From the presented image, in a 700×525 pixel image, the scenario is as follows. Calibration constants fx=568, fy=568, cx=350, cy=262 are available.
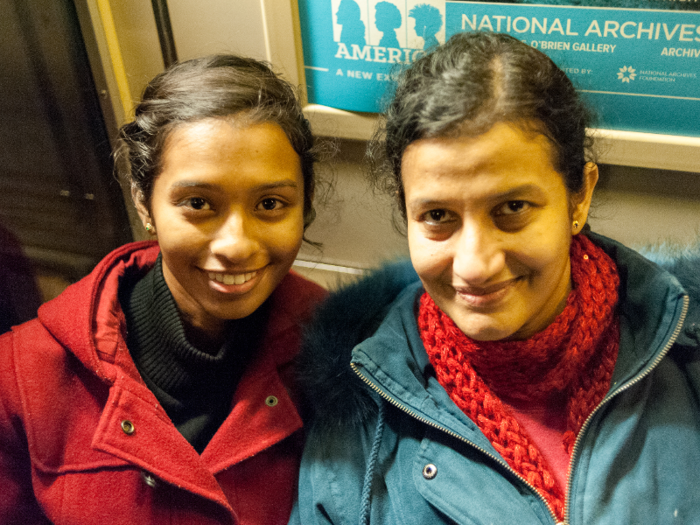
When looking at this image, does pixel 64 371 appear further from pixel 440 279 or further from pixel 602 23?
pixel 602 23

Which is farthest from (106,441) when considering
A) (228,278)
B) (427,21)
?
(427,21)

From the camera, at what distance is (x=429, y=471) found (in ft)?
3.28

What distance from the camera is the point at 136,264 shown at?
1342mm

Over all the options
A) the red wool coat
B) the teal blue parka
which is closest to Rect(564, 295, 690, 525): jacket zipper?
the teal blue parka

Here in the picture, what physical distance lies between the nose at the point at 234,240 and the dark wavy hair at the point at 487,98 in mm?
308

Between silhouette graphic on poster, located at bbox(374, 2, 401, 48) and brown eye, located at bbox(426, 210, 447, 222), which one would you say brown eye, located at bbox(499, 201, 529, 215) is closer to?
brown eye, located at bbox(426, 210, 447, 222)

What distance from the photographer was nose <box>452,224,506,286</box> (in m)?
0.90

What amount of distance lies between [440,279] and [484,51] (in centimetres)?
39

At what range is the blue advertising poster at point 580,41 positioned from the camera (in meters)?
1.18

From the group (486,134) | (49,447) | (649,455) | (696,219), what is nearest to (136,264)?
(49,447)

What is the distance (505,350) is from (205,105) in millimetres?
713

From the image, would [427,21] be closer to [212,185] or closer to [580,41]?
[580,41]

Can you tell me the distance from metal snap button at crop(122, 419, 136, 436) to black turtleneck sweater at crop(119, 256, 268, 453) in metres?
0.10

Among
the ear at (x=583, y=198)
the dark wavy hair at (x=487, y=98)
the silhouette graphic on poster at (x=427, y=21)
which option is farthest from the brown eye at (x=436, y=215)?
the silhouette graphic on poster at (x=427, y=21)
